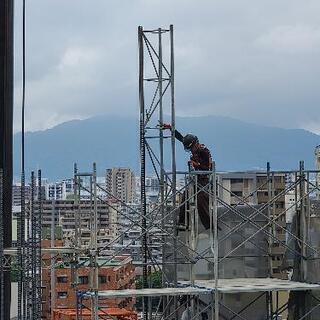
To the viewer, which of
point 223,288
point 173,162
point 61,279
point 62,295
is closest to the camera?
point 223,288

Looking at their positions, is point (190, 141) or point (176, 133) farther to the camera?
point (176, 133)

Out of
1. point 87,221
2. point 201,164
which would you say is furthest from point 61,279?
point 201,164

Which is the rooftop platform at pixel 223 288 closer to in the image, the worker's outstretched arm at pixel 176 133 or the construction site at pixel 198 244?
the construction site at pixel 198 244

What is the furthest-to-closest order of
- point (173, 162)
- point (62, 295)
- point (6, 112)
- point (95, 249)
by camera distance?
point (62, 295) < point (6, 112) < point (173, 162) < point (95, 249)

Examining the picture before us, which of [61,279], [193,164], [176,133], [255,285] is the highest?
[176,133]

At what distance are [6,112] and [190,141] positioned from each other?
3.44 metres

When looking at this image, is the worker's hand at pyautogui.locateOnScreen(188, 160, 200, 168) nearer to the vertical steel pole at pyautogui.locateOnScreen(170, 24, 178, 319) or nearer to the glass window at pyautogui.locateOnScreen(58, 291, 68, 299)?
the vertical steel pole at pyautogui.locateOnScreen(170, 24, 178, 319)

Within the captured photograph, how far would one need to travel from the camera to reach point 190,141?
1028cm

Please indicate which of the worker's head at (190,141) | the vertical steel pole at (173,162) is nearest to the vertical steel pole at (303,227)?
the worker's head at (190,141)

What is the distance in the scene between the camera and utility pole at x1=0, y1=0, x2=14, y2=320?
11938 millimetres

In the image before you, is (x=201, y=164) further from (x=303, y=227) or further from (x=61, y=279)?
(x=61, y=279)

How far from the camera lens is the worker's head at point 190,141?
10.3m

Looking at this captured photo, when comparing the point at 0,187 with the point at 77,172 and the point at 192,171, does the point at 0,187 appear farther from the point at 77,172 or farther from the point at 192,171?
the point at 192,171

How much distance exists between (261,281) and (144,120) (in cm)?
293
